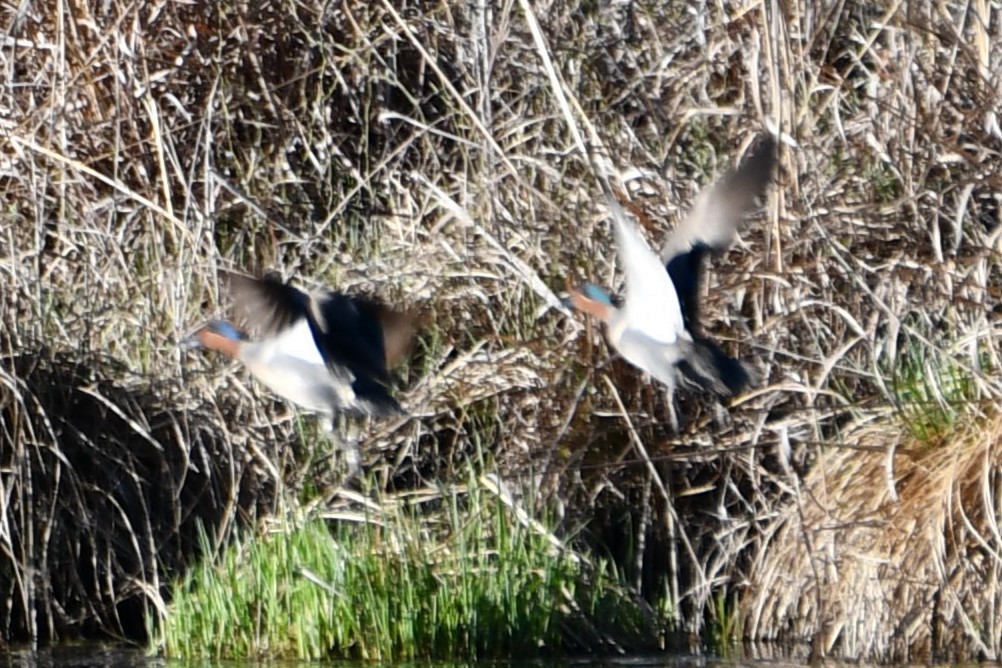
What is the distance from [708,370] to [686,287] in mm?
270

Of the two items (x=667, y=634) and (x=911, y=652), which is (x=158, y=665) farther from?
(x=911, y=652)

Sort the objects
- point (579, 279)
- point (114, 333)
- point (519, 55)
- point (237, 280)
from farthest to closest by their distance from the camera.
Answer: point (519, 55) < point (114, 333) < point (579, 279) < point (237, 280)

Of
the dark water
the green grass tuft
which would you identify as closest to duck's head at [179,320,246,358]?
the green grass tuft

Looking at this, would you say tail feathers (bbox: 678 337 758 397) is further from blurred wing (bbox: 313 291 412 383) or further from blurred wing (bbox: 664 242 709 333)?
blurred wing (bbox: 313 291 412 383)

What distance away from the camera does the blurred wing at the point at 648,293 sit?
17.1 ft

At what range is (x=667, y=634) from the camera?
6023mm

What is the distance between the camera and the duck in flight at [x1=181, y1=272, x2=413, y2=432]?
18.7ft

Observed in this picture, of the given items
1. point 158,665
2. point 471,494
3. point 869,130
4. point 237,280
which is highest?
point 869,130

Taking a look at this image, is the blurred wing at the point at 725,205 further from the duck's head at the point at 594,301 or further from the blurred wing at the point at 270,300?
the blurred wing at the point at 270,300

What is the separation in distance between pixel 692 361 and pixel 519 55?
241cm

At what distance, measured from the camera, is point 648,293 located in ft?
17.4

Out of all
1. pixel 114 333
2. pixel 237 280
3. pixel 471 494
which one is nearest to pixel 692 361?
pixel 471 494

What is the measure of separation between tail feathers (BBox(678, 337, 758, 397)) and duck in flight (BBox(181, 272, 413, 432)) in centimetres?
100

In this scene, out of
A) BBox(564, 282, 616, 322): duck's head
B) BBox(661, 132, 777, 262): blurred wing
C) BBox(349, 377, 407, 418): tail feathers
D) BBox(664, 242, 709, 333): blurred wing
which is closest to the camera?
BBox(661, 132, 777, 262): blurred wing
